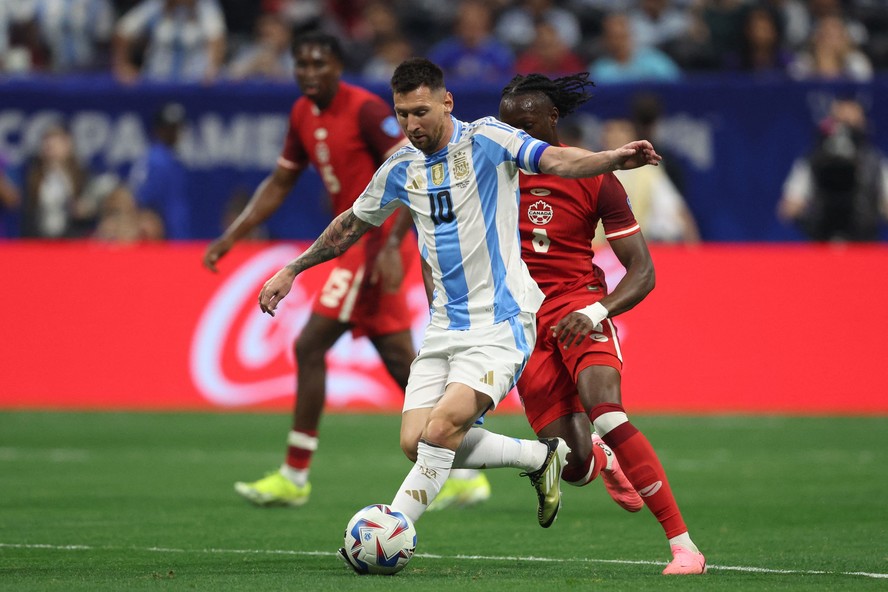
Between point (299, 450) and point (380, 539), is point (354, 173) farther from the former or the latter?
point (380, 539)

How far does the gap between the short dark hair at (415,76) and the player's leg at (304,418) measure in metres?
3.13

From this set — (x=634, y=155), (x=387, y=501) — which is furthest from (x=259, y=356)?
(x=634, y=155)

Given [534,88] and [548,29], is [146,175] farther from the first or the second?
[534,88]

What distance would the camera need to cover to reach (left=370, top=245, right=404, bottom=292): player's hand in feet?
29.8

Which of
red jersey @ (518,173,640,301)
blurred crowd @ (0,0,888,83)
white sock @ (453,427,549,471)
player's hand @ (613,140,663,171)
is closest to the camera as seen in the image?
player's hand @ (613,140,663,171)

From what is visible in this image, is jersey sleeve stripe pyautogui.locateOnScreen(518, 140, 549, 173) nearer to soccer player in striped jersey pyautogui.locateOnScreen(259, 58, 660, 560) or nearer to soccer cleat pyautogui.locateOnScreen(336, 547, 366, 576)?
soccer player in striped jersey pyautogui.locateOnScreen(259, 58, 660, 560)

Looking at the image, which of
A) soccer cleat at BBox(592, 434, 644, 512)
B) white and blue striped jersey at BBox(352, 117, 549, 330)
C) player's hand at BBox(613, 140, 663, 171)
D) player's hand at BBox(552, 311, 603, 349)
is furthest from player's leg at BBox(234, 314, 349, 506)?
player's hand at BBox(613, 140, 663, 171)

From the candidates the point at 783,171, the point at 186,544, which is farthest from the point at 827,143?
the point at 186,544

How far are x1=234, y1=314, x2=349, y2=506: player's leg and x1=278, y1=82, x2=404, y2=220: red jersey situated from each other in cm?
79

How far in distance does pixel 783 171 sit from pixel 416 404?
11.6m

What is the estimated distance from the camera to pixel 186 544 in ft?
24.6

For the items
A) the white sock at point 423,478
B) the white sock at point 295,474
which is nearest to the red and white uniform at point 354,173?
the white sock at point 295,474

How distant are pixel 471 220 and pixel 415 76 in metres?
0.66

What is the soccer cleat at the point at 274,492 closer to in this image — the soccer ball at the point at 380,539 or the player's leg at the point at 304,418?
the player's leg at the point at 304,418
